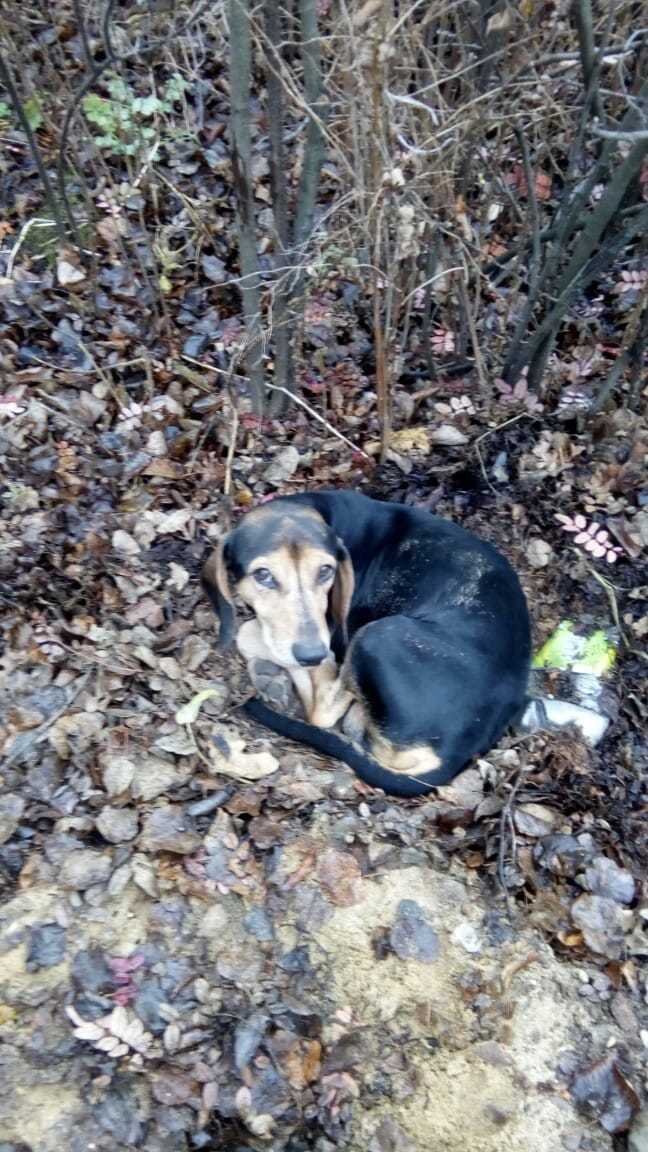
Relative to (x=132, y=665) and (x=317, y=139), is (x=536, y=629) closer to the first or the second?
(x=132, y=665)

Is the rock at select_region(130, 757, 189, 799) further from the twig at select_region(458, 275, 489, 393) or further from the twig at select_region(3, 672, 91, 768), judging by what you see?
the twig at select_region(458, 275, 489, 393)

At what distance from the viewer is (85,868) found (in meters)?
3.00

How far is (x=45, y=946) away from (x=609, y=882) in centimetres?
195

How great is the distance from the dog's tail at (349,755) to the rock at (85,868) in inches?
31.9

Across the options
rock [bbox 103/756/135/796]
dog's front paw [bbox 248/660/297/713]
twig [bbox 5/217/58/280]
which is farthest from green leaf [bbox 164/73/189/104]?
rock [bbox 103/756/135/796]

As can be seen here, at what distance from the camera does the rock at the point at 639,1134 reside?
8.25 ft

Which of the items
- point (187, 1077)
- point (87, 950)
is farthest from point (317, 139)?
point (187, 1077)

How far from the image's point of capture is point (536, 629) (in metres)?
4.07

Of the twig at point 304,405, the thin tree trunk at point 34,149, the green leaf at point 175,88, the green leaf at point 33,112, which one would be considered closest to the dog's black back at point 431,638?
the twig at point 304,405

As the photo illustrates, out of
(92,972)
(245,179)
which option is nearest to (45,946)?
(92,972)

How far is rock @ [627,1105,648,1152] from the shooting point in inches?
99.0

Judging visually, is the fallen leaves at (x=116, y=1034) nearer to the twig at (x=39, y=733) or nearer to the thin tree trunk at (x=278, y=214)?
the twig at (x=39, y=733)

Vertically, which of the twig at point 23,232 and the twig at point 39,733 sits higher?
the twig at point 23,232

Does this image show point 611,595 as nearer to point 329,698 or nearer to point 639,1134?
point 329,698
